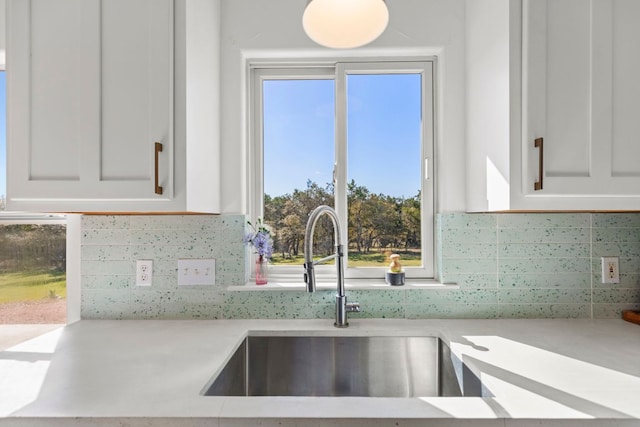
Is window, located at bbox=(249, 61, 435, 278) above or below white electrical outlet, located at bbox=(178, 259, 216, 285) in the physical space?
above

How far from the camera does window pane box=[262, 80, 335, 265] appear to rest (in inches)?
64.0

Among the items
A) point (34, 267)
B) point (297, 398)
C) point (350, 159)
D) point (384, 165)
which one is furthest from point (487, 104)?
point (34, 267)

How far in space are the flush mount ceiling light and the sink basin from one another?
41.1 inches

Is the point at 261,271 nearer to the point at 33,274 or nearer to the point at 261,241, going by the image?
the point at 261,241

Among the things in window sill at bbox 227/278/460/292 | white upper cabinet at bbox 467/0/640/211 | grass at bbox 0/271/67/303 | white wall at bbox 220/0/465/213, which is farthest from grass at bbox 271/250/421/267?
grass at bbox 0/271/67/303

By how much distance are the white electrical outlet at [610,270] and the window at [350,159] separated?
2.21ft

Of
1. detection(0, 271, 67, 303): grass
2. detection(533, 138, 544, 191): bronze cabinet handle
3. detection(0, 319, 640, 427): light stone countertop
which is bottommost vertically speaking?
detection(0, 319, 640, 427): light stone countertop

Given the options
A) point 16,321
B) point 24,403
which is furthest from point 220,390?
point 16,321

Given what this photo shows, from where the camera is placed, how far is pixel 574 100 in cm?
110

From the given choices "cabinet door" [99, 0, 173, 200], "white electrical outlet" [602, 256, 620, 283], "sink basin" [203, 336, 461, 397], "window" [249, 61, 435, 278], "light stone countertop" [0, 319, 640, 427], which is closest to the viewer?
"light stone countertop" [0, 319, 640, 427]

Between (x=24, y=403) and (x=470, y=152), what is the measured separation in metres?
1.60

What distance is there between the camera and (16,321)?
1522 mm

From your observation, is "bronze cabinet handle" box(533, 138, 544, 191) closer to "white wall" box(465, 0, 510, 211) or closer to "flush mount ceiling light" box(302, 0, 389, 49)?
"white wall" box(465, 0, 510, 211)

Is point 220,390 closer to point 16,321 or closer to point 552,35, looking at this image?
point 16,321
